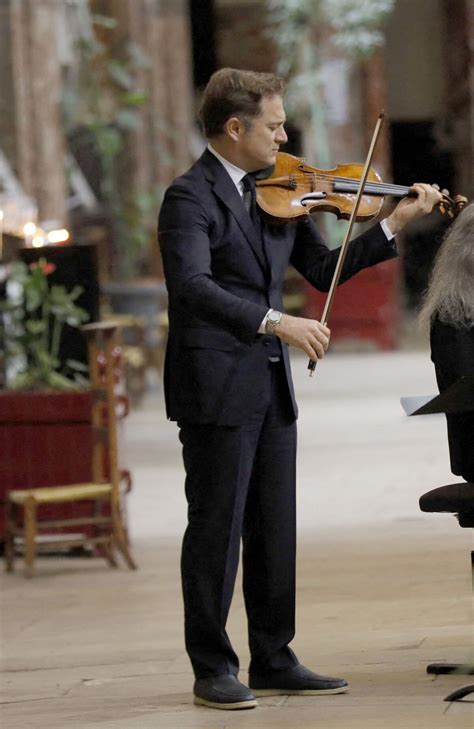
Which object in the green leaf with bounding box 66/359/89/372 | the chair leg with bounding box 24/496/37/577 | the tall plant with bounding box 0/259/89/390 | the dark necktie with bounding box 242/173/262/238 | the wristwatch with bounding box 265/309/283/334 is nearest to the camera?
the wristwatch with bounding box 265/309/283/334

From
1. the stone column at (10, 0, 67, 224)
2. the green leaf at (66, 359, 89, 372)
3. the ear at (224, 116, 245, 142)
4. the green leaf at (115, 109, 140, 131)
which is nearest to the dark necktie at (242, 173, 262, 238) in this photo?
the ear at (224, 116, 245, 142)

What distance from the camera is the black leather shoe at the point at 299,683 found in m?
4.16

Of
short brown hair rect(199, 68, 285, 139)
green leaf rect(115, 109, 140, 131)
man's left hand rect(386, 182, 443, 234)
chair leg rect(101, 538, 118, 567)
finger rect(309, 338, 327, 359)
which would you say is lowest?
chair leg rect(101, 538, 118, 567)

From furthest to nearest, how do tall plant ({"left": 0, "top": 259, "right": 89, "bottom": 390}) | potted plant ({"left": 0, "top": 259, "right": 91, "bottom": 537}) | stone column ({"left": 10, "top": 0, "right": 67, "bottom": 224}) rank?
stone column ({"left": 10, "top": 0, "right": 67, "bottom": 224}) → tall plant ({"left": 0, "top": 259, "right": 89, "bottom": 390}) → potted plant ({"left": 0, "top": 259, "right": 91, "bottom": 537})

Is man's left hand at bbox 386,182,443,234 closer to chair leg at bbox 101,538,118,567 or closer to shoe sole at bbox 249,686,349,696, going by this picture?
shoe sole at bbox 249,686,349,696

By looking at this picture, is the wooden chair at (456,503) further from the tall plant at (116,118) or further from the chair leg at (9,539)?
the tall plant at (116,118)

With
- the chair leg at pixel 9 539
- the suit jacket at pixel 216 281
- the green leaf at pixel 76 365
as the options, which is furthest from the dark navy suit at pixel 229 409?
the green leaf at pixel 76 365

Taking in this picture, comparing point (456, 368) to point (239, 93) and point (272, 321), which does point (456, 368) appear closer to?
point (272, 321)

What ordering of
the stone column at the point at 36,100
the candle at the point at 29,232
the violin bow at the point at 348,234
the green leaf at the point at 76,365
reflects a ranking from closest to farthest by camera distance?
the violin bow at the point at 348,234, the green leaf at the point at 76,365, the candle at the point at 29,232, the stone column at the point at 36,100

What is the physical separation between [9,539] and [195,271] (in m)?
2.99

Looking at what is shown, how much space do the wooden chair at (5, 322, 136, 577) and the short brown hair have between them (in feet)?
8.93

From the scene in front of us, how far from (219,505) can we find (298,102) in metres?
14.1

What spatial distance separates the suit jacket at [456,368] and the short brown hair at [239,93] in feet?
2.22

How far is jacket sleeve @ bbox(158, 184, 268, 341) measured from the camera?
393 cm
